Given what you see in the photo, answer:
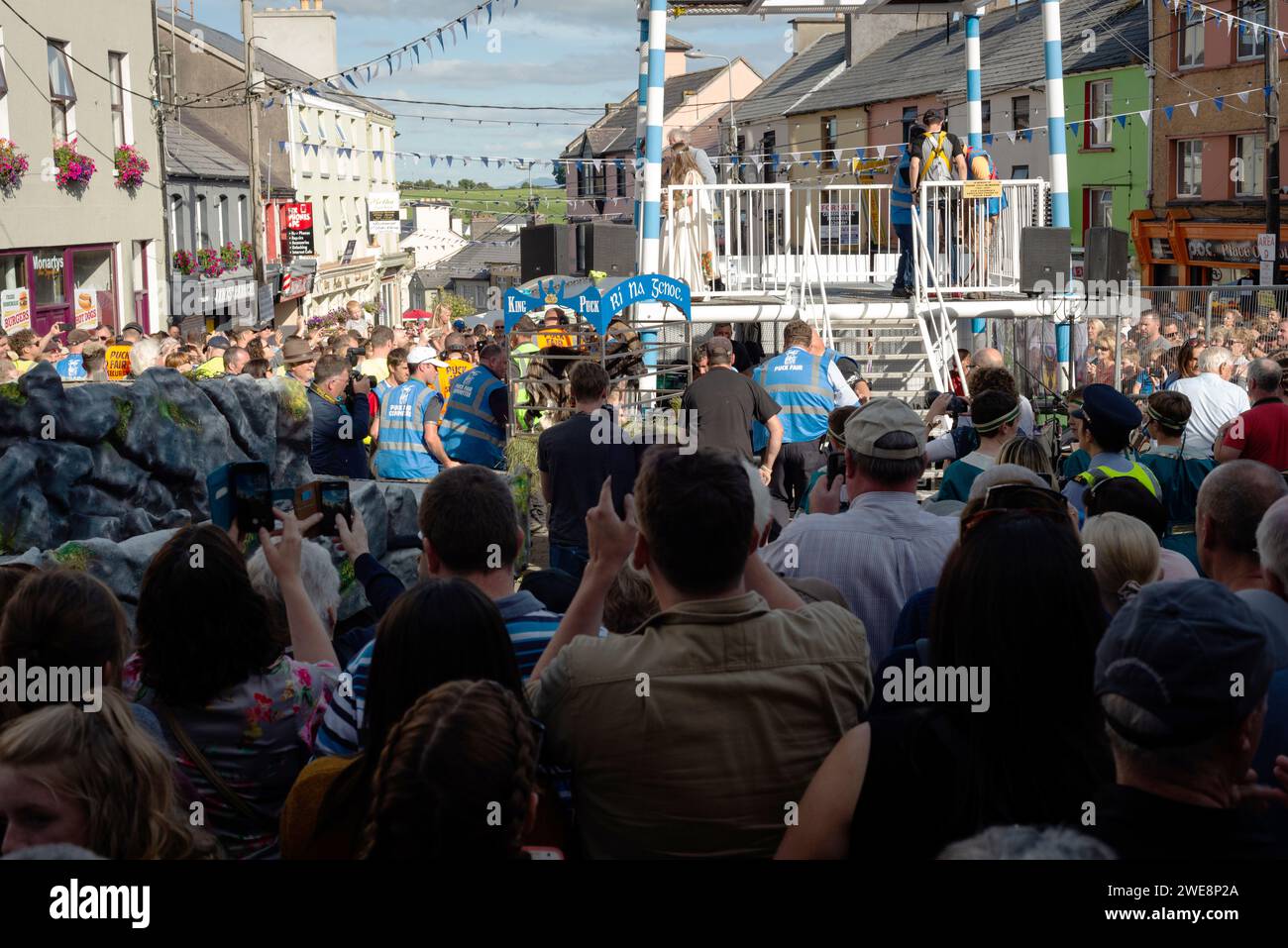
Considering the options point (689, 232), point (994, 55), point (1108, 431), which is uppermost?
point (994, 55)

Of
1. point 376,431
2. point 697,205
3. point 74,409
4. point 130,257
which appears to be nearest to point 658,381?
point 697,205

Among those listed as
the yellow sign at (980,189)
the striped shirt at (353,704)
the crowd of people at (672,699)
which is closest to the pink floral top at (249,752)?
the crowd of people at (672,699)

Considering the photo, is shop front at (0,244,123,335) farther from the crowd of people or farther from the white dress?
the crowd of people

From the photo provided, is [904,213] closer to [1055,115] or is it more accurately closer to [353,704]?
[1055,115]

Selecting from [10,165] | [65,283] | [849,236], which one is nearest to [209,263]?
[65,283]

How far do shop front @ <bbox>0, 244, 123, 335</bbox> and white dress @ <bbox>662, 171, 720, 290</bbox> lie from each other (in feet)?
32.8

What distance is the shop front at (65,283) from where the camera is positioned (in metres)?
20.0

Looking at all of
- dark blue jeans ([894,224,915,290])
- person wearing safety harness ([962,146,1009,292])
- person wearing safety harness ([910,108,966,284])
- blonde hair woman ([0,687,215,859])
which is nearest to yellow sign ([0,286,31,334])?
dark blue jeans ([894,224,915,290])

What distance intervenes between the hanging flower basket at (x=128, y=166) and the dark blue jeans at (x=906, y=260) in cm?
1491

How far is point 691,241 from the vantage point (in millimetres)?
13906

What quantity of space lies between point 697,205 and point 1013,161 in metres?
25.8

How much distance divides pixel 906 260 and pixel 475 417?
251 inches
